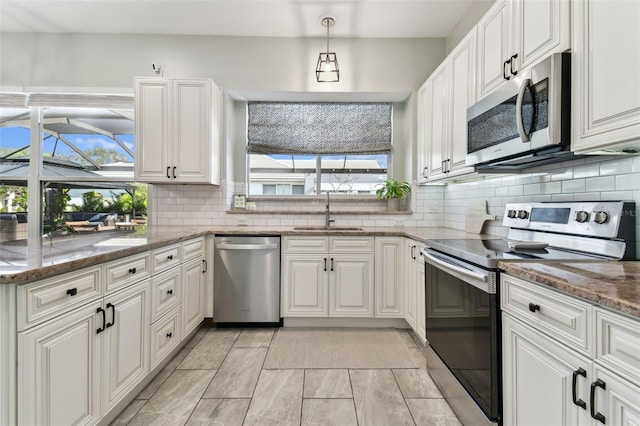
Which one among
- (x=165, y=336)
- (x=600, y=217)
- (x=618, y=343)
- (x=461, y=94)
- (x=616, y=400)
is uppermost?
(x=461, y=94)

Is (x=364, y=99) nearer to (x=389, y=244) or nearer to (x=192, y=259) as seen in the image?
(x=389, y=244)

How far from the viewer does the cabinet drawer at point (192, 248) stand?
96.8 inches

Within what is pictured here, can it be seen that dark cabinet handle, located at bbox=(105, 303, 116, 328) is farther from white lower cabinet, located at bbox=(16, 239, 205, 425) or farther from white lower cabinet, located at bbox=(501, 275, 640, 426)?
white lower cabinet, located at bbox=(501, 275, 640, 426)

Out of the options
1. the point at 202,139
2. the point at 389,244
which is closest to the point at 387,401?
the point at 389,244

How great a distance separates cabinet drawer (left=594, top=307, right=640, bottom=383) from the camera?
29.0 inches

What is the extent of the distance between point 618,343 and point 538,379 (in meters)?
0.38

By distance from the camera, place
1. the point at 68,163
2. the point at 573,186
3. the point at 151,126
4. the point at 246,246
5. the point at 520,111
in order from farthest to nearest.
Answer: the point at 68,163, the point at 151,126, the point at 246,246, the point at 573,186, the point at 520,111

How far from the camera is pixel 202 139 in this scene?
3021 millimetres

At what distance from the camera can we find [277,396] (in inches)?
73.5

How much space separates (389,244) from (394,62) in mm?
1931

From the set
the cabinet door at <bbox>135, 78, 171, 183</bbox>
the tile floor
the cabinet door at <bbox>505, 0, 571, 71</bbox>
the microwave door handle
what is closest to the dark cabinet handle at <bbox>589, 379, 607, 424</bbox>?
the tile floor

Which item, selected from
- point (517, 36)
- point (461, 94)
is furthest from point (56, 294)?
point (461, 94)

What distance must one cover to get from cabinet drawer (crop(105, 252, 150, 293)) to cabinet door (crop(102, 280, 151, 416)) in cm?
4

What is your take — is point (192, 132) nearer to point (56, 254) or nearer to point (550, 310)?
point (56, 254)
